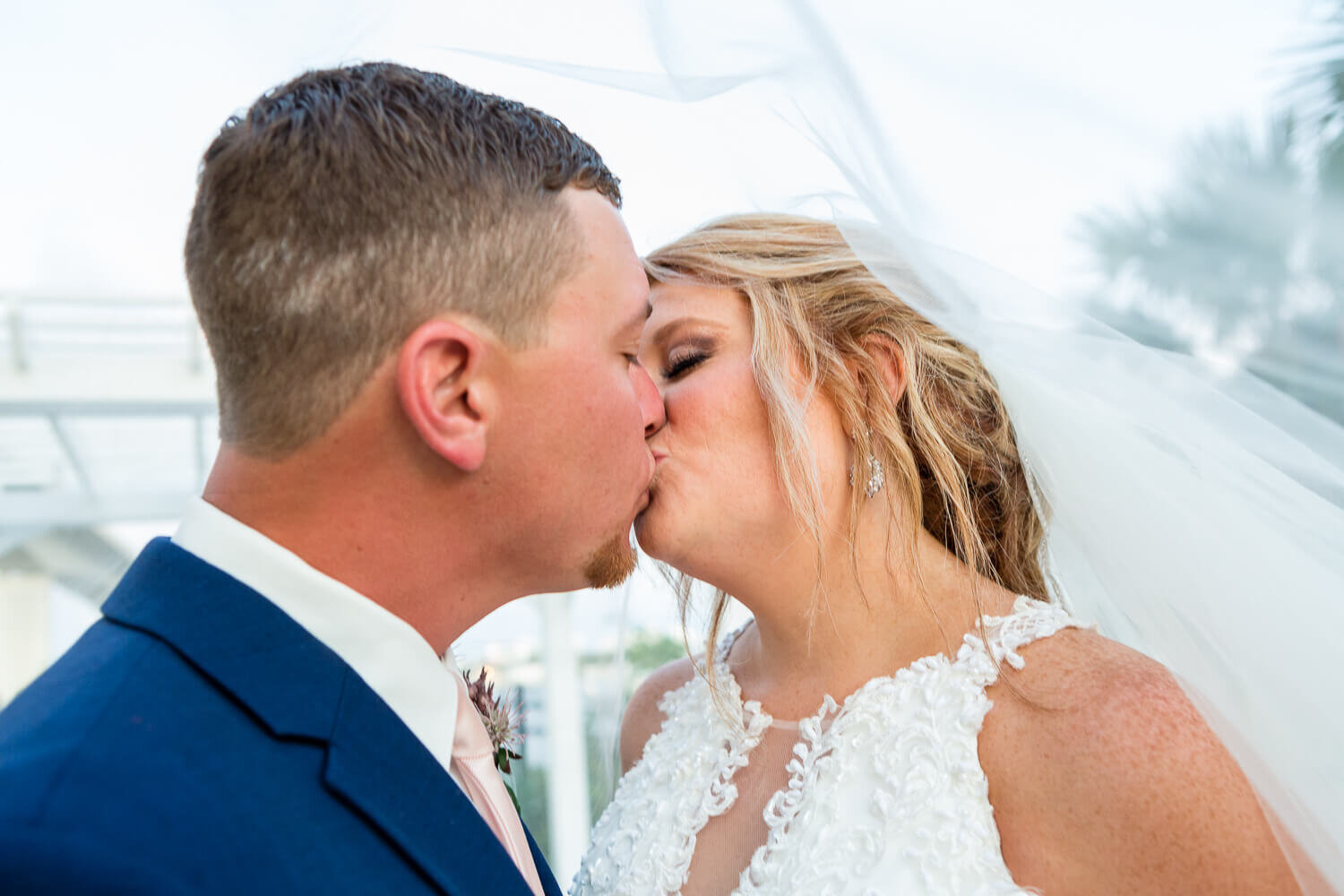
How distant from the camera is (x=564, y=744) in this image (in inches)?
198

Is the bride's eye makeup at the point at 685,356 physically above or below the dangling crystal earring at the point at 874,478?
above

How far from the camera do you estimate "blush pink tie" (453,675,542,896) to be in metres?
1.73

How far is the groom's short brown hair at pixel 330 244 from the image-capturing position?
1.61 m

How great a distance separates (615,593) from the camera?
11.3ft

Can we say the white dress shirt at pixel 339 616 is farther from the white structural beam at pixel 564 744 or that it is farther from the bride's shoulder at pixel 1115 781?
the white structural beam at pixel 564 744

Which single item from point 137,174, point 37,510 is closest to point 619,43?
A: point 137,174

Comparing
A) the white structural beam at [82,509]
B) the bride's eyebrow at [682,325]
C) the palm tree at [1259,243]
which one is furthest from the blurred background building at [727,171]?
the bride's eyebrow at [682,325]

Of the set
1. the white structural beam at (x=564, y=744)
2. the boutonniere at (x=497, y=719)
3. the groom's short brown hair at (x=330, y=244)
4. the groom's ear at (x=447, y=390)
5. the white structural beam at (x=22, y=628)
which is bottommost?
the white structural beam at (x=564, y=744)

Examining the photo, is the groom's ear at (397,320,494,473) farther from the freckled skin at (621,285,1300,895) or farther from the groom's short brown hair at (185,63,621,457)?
the freckled skin at (621,285,1300,895)

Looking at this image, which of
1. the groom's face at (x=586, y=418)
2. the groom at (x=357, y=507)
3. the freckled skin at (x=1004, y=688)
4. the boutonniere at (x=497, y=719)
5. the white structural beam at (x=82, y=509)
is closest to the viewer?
the groom at (x=357, y=507)

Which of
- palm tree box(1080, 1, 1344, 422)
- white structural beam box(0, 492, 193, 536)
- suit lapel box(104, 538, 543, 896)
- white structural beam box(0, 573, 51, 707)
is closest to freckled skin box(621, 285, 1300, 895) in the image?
palm tree box(1080, 1, 1344, 422)

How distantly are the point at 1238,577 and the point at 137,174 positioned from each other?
2.90m

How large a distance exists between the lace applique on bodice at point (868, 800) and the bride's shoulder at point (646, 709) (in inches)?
18.1

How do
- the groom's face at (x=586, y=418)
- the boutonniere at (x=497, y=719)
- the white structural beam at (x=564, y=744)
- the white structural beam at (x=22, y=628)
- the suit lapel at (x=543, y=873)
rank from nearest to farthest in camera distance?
the groom's face at (x=586, y=418) < the suit lapel at (x=543, y=873) < the boutonniere at (x=497, y=719) < the white structural beam at (x=22, y=628) < the white structural beam at (x=564, y=744)
